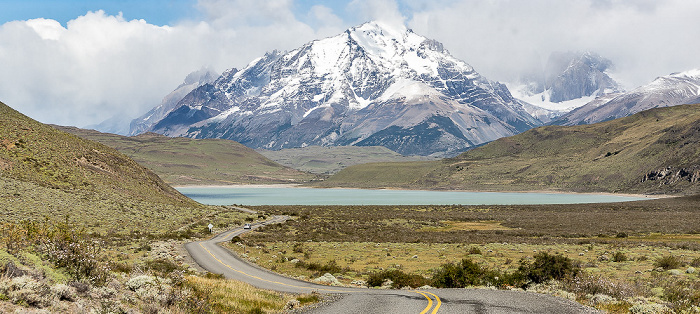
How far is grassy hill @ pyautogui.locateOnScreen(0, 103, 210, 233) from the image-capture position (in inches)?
2267

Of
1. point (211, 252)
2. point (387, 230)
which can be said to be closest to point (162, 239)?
point (211, 252)

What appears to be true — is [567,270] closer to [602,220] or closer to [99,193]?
[99,193]

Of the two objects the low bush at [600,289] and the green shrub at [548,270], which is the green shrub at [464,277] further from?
the low bush at [600,289]

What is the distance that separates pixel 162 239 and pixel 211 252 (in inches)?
431

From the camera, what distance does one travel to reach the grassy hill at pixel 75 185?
57.6m

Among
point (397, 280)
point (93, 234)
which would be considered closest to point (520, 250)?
point (397, 280)

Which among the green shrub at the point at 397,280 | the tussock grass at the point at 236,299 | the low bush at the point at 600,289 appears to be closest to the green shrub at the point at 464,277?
the green shrub at the point at 397,280

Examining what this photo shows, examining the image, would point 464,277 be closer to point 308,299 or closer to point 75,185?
point 308,299

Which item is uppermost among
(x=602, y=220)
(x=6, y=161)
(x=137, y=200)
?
(x=6, y=161)

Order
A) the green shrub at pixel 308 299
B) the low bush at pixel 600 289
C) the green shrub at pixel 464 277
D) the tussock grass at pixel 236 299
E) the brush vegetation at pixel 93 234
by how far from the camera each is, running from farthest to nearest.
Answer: the green shrub at pixel 464 277
the low bush at pixel 600 289
the green shrub at pixel 308 299
the tussock grass at pixel 236 299
the brush vegetation at pixel 93 234

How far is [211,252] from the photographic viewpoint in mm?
42344

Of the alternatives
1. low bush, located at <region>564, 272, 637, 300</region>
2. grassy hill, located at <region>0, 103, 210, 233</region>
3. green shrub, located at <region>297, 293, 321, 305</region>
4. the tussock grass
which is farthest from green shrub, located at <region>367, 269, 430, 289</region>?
grassy hill, located at <region>0, 103, 210, 233</region>

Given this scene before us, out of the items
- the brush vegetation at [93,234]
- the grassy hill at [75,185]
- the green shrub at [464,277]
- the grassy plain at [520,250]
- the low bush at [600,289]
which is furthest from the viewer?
the grassy hill at [75,185]

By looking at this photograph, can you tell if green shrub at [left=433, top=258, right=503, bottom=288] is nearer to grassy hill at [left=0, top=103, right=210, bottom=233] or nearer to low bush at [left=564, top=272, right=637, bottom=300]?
low bush at [left=564, top=272, right=637, bottom=300]
